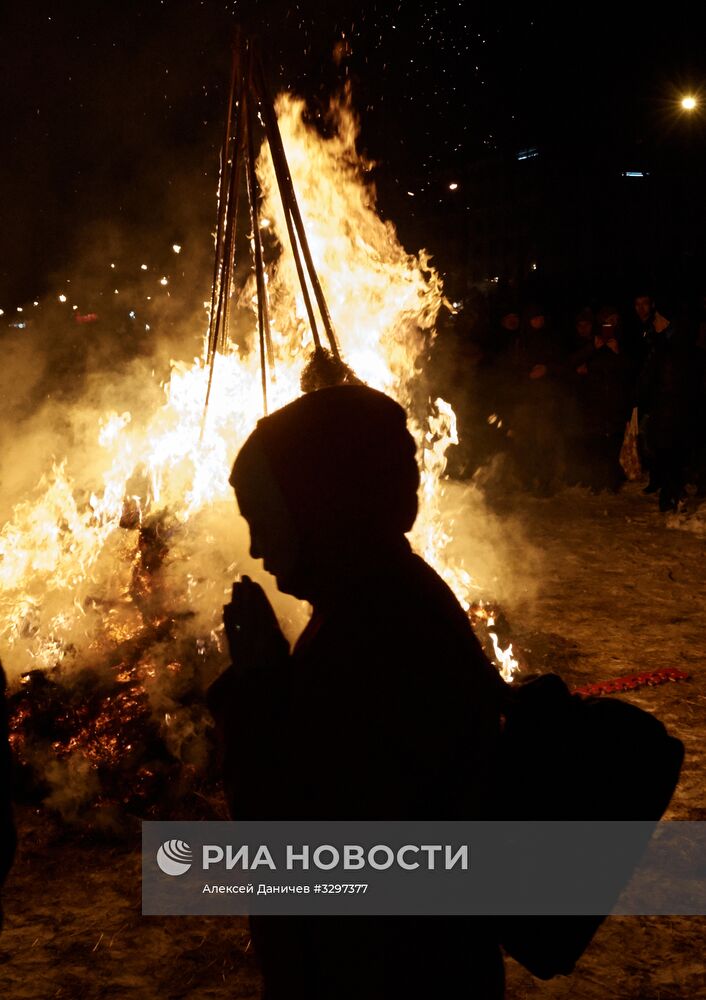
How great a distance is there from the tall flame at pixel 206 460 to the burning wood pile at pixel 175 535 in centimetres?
1

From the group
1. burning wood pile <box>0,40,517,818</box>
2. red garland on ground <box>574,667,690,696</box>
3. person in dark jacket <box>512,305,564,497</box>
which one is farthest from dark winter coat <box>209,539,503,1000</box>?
person in dark jacket <box>512,305,564,497</box>

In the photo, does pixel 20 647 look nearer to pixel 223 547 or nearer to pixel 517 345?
pixel 223 547

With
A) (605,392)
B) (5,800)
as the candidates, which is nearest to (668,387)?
(605,392)

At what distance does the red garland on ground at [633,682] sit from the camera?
484 centimetres

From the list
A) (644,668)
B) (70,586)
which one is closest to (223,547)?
(70,586)

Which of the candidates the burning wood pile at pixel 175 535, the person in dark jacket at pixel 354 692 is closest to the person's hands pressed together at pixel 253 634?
the person in dark jacket at pixel 354 692

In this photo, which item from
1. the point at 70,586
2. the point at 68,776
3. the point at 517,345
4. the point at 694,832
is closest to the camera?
the point at 694,832

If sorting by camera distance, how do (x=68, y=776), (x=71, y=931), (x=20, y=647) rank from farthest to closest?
(x=20, y=647), (x=68, y=776), (x=71, y=931)

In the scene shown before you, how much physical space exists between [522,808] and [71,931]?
105 inches

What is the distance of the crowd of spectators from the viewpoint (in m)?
9.15

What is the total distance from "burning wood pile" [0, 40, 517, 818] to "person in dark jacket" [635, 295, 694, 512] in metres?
3.72

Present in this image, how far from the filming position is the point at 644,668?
5164 mm

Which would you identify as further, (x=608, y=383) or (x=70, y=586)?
(x=608, y=383)

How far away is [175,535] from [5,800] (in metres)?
3.78
